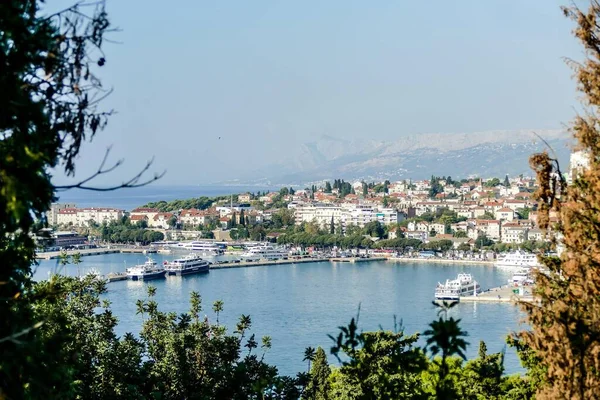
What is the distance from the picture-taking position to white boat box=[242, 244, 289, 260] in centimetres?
2416

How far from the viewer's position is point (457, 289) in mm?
15641

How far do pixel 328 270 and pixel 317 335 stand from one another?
1064 centimetres

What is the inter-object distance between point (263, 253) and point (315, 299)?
925 cm

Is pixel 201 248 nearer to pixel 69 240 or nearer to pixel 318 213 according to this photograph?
pixel 69 240

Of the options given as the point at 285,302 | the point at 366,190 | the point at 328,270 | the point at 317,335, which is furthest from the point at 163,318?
the point at 366,190

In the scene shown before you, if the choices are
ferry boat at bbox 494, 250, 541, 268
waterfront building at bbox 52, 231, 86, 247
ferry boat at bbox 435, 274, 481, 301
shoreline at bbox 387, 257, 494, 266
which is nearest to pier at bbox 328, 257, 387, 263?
shoreline at bbox 387, 257, 494, 266

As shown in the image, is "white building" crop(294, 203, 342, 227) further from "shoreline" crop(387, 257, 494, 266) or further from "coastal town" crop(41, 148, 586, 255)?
"shoreline" crop(387, 257, 494, 266)

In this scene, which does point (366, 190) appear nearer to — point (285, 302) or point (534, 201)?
point (285, 302)

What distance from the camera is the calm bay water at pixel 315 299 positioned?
11.1 metres

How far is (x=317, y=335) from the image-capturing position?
11141mm

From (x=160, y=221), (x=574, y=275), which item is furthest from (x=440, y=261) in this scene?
(x=574, y=275)

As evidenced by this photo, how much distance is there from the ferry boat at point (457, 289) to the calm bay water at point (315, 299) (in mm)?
255

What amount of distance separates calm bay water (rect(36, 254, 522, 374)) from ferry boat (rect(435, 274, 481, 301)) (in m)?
0.26

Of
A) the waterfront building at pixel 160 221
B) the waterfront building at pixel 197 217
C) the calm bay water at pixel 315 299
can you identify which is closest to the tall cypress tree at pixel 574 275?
the calm bay water at pixel 315 299
